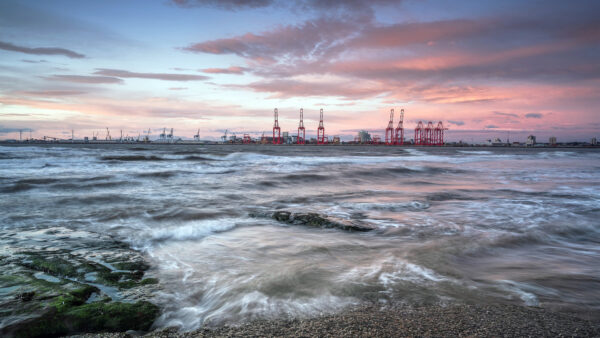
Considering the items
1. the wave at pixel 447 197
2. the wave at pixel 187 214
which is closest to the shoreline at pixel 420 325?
the wave at pixel 187 214

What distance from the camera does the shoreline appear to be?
6.39 feet

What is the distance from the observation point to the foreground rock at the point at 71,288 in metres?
2.05

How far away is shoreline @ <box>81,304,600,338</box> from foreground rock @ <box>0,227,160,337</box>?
19cm

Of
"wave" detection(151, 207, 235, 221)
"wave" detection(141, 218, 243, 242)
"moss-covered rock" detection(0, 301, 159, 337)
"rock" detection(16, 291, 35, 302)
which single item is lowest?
"wave" detection(141, 218, 243, 242)

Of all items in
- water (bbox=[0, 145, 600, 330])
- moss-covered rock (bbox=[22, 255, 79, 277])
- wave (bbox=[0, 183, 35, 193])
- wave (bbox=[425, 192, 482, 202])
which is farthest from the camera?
wave (bbox=[0, 183, 35, 193])

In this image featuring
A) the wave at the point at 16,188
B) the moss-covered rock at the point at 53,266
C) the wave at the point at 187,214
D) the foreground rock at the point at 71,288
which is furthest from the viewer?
the wave at the point at 16,188

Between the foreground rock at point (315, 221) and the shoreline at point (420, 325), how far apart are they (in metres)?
2.35

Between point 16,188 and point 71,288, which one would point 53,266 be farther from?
point 16,188

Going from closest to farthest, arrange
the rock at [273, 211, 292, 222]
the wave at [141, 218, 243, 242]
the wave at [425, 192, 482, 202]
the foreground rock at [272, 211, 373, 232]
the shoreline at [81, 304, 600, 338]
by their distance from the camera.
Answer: the shoreline at [81, 304, 600, 338] < the wave at [141, 218, 243, 242] < the foreground rock at [272, 211, 373, 232] < the rock at [273, 211, 292, 222] < the wave at [425, 192, 482, 202]

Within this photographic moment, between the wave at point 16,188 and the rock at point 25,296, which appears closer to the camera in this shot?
the rock at point 25,296

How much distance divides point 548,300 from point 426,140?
118702mm

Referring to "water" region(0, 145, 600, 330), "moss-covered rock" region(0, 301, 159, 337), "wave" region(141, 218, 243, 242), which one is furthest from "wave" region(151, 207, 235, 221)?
"moss-covered rock" region(0, 301, 159, 337)

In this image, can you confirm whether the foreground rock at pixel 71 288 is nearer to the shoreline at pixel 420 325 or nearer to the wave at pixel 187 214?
the shoreline at pixel 420 325

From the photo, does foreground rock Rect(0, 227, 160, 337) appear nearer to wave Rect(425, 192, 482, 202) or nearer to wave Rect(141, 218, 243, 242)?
wave Rect(141, 218, 243, 242)
